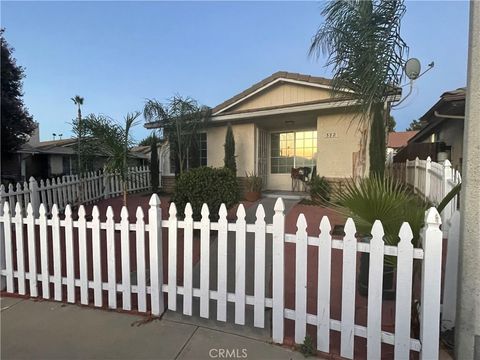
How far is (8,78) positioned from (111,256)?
9.68 m

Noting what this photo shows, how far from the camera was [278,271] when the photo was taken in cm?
265

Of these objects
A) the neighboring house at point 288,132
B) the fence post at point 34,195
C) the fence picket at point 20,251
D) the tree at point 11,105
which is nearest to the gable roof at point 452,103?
the neighboring house at point 288,132

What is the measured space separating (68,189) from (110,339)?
7.75m

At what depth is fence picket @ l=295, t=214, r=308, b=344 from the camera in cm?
254

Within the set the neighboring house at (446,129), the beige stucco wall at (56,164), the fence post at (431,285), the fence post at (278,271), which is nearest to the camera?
the fence post at (431,285)

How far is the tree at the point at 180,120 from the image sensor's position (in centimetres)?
1052

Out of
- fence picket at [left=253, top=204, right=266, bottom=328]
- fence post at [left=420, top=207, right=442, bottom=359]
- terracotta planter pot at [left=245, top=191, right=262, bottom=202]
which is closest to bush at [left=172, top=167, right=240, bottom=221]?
fence picket at [left=253, top=204, right=266, bottom=328]

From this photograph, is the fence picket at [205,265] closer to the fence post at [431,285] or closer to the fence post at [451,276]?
the fence post at [431,285]

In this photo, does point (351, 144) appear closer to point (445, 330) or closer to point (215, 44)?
point (215, 44)

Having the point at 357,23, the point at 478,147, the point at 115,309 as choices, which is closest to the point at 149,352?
the point at 115,309

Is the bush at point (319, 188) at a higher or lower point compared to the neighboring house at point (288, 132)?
lower

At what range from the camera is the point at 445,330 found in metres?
2.56

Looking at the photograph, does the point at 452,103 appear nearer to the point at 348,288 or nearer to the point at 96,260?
the point at 348,288

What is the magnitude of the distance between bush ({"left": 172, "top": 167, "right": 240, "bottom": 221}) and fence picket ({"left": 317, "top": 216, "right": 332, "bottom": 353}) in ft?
10.4
